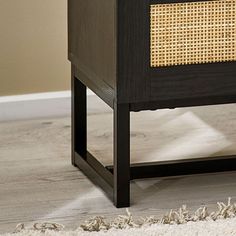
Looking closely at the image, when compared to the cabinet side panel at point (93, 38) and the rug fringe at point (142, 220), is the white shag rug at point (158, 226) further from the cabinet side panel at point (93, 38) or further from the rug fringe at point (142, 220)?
the cabinet side panel at point (93, 38)

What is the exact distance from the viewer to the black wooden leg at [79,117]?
253 centimetres

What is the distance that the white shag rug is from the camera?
81.6 inches

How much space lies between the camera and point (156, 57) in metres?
2.20

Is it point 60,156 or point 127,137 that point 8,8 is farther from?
point 127,137

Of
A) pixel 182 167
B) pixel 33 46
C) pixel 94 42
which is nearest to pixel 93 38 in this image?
pixel 94 42

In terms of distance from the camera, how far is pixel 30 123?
2.94 metres

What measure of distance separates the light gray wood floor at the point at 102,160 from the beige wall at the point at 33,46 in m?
0.12

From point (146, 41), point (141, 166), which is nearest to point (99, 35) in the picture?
point (146, 41)

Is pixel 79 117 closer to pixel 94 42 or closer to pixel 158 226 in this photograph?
pixel 94 42

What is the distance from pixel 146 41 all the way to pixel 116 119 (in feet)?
0.60

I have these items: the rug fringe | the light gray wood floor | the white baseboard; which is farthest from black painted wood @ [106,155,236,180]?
the white baseboard

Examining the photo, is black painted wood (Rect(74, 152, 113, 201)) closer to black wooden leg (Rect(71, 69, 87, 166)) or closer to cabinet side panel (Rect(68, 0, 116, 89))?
black wooden leg (Rect(71, 69, 87, 166))

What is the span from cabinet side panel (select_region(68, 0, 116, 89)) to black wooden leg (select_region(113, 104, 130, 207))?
0.22ft

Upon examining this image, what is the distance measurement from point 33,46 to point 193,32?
845 mm
